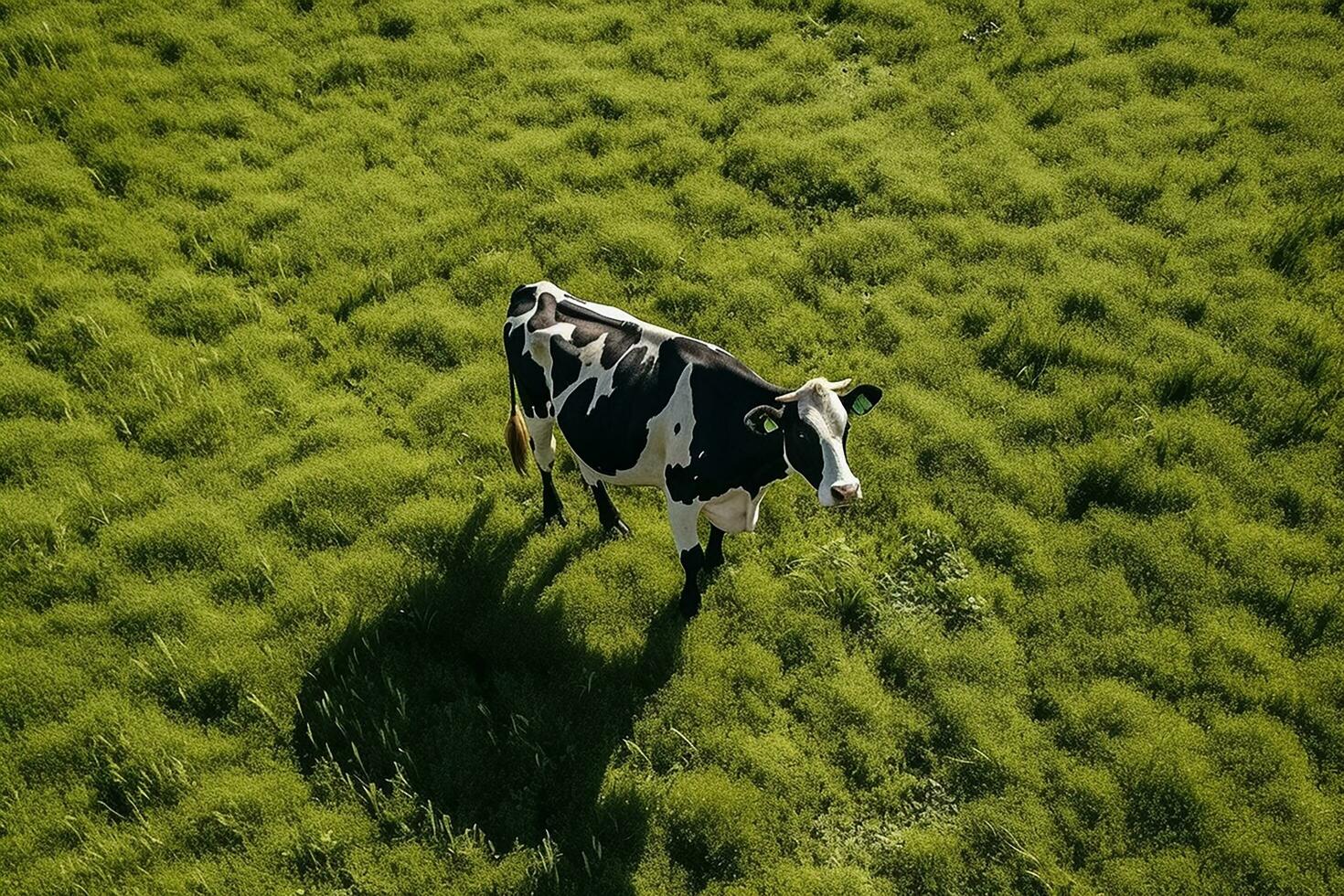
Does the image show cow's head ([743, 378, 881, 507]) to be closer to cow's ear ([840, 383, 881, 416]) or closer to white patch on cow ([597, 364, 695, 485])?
cow's ear ([840, 383, 881, 416])

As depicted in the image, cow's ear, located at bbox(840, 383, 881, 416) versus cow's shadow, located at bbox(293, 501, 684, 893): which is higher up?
cow's ear, located at bbox(840, 383, 881, 416)

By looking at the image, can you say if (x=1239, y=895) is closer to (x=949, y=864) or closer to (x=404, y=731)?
(x=949, y=864)

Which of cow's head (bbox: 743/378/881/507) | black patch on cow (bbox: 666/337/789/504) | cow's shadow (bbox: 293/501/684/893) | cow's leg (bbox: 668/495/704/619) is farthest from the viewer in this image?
cow's leg (bbox: 668/495/704/619)

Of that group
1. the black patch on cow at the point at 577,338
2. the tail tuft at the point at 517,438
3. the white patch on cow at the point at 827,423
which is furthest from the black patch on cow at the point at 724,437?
the tail tuft at the point at 517,438

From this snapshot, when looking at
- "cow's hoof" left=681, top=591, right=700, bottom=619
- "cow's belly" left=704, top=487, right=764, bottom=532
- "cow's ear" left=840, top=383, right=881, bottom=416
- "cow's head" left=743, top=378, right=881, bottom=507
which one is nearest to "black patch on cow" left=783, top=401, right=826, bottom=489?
"cow's head" left=743, top=378, right=881, bottom=507

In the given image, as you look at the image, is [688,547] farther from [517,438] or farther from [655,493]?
[517,438]

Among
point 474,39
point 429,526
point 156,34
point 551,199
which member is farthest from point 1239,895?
point 156,34

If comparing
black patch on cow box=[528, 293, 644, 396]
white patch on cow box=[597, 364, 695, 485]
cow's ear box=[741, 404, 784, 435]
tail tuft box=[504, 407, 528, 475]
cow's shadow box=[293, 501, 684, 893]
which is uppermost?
black patch on cow box=[528, 293, 644, 396]

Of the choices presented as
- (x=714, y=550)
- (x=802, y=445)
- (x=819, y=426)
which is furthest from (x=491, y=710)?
(x=819, y=426)
